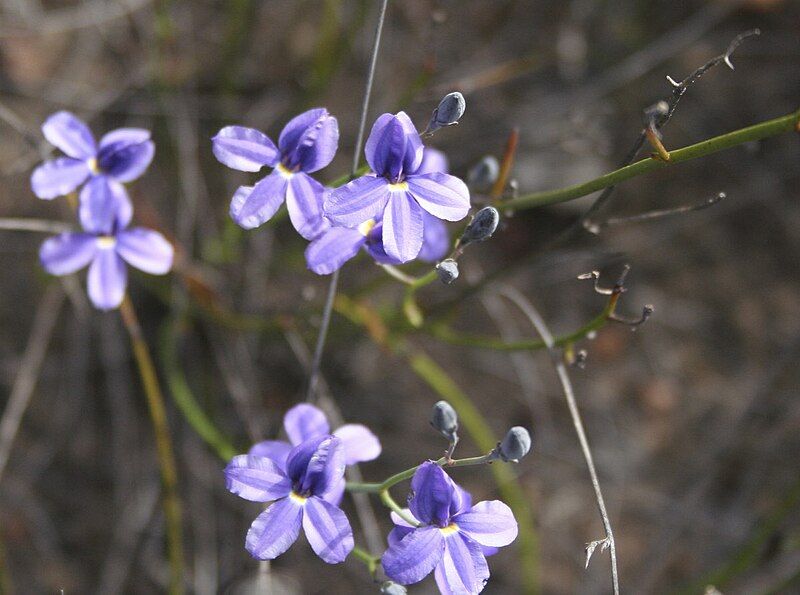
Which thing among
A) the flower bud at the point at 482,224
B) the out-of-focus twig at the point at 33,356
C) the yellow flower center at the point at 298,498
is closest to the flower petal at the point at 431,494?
the yellow flower center at the point at 298,498

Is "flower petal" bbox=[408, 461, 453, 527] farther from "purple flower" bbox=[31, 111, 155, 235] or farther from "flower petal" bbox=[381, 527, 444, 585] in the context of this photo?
"purple flower" bbox=[31, 111, 155, 235]

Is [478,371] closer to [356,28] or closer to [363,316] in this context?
[363,316]

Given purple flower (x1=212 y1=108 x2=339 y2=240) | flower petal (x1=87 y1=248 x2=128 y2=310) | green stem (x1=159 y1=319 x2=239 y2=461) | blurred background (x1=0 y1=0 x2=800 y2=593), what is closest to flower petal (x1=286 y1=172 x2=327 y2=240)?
purple flower (x1=212 y1=108 x2=339 y2=240)

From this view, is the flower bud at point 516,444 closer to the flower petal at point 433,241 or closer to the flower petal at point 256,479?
the flower petal at point 256,479

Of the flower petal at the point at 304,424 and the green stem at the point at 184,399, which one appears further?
the green stem at the point at 184,399

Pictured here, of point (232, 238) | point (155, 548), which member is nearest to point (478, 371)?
point (232, 238)
